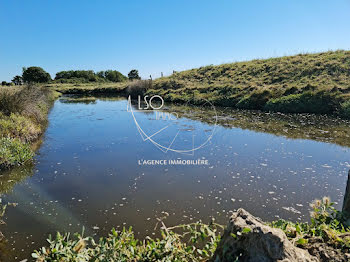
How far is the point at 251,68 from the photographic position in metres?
36.2

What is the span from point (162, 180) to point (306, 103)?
17.3 m

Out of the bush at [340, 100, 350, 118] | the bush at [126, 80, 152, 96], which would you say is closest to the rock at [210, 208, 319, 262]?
the bush at [340, 100, 350, 118]

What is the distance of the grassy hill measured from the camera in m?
20.1

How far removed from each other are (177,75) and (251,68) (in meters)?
14.8

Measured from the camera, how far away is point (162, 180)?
769 centimetres

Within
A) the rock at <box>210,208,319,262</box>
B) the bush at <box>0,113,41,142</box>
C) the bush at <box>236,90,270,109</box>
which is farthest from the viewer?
the bush at <box>236,90,270,109</box>

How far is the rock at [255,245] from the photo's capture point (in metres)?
1.99

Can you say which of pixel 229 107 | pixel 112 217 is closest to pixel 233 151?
pixel 112 217

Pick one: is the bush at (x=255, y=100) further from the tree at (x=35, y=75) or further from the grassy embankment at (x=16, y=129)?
the tree at (x=35, y=75)

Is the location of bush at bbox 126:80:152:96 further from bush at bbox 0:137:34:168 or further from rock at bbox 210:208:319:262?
rock at bbox 210:208:319:262

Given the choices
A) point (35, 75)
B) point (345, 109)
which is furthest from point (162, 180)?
point (35, 75)

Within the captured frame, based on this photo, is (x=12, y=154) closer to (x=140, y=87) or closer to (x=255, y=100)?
(x=255, y=100)

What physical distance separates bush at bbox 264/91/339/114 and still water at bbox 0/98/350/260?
6.39 metres

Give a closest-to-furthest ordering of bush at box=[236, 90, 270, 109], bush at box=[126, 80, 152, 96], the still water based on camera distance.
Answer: the still water → bush at box=[236, 90, 270, 109] → bush at box=[126, 80, 152, 96]
